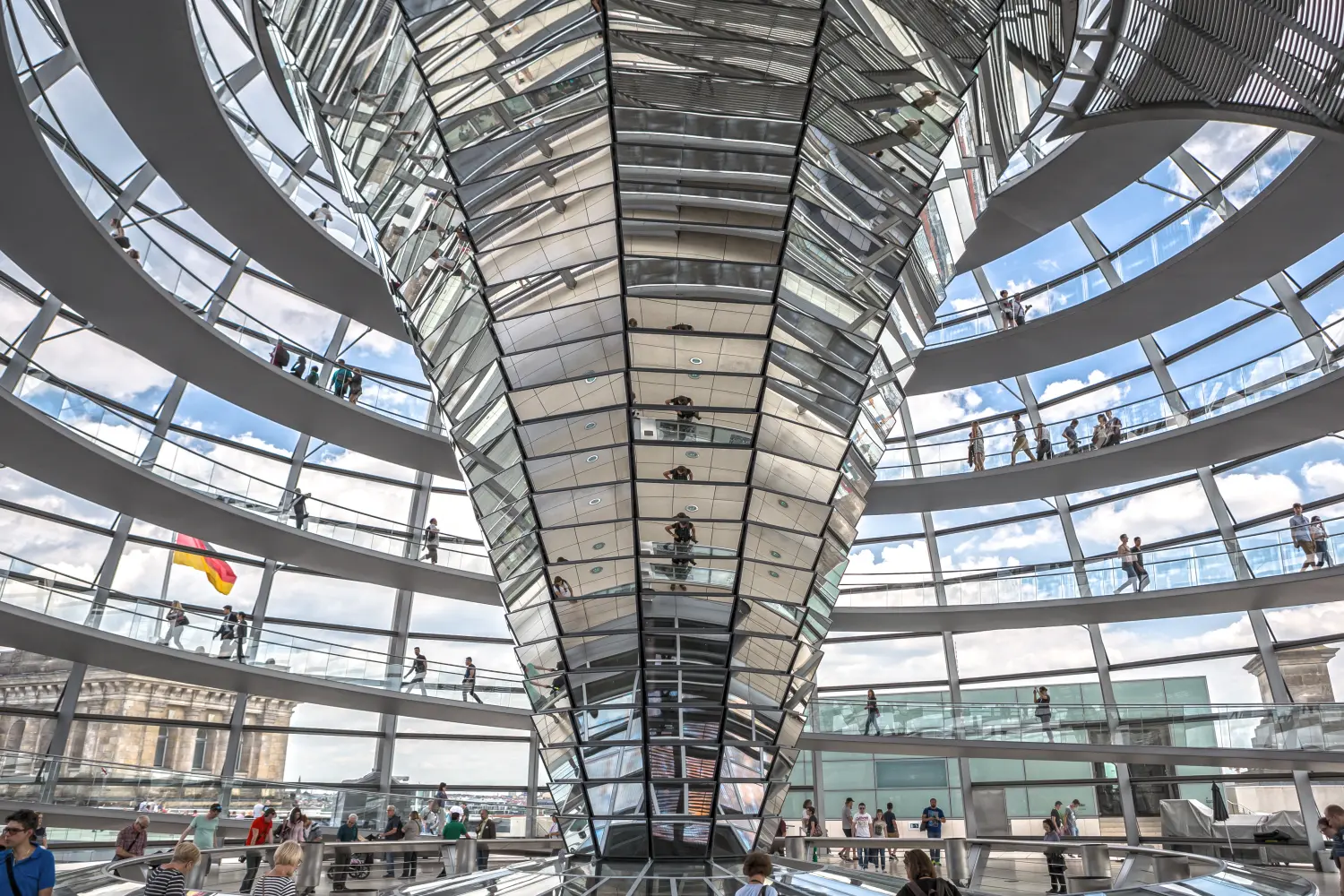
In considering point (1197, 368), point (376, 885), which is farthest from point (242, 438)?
point (1197, 368)

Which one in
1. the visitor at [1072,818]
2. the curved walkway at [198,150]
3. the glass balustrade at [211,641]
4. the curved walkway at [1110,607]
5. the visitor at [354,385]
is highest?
the curved walkway at [198,150]

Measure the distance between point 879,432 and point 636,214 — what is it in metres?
4.82

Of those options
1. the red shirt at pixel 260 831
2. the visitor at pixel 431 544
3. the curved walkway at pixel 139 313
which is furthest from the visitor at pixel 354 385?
the red shirt at pixel 260 831

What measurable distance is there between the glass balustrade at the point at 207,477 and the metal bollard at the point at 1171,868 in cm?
1699

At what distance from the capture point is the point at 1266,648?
80.0ft

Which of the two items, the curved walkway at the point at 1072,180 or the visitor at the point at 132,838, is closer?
the visitor at the point at 132,838

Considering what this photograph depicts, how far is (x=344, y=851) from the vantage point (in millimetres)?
16594

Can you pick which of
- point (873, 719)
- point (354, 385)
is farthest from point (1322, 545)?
point (354, 385)

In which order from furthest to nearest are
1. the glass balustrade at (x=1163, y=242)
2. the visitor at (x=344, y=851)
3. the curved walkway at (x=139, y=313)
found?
the glass balustrade at (x=1163, y=242)
the visitor at (x=344, y=851)
the curved walkway at (x=139, y=313)

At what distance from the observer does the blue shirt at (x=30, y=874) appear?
20.3 feet

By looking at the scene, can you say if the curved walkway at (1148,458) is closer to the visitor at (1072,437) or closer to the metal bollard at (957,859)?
the visitor at (1072,437)

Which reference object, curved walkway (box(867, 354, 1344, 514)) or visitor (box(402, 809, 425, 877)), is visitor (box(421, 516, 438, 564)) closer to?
visitor (box(402, 809, 425, 877))

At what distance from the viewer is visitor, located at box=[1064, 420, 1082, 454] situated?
81.9ft

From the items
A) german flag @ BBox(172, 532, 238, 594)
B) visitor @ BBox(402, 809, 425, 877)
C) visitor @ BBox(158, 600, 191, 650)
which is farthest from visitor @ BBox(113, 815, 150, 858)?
german flag @ BBox(172, 532, 238, 594)
